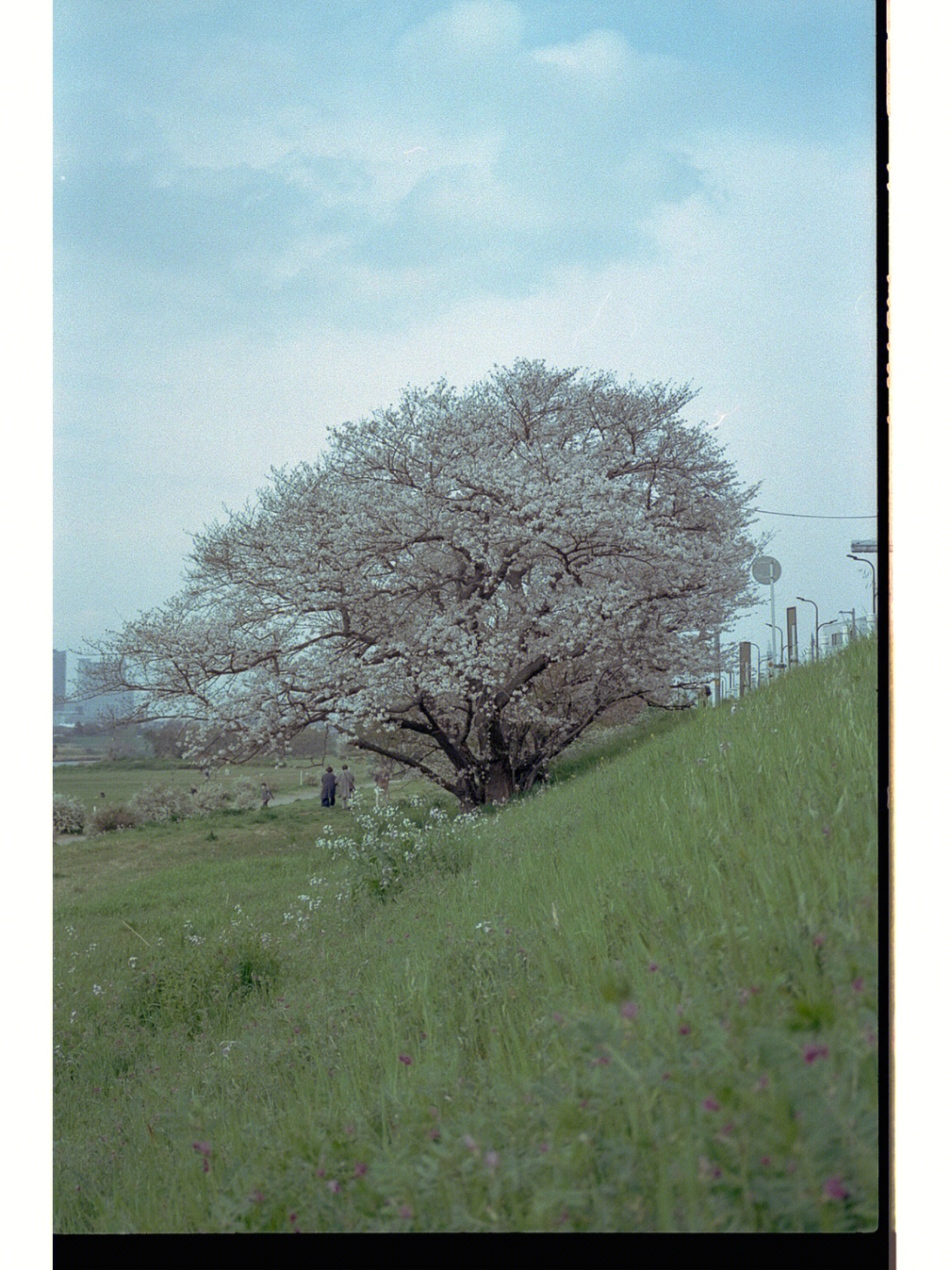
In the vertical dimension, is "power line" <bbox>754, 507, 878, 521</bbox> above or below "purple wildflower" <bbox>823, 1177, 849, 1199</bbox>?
above

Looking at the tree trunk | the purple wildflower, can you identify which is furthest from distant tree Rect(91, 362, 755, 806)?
the purple wildflower

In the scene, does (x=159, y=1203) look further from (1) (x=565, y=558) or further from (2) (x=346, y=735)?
(1) (x=565, y=558)

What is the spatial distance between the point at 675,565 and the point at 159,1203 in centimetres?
238

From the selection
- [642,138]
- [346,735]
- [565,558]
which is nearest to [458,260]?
[642,138]

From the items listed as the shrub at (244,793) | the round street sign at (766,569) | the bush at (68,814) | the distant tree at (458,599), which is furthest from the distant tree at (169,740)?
the round street sign at (766,569)

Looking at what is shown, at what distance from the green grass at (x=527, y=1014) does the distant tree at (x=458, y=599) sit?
57cm

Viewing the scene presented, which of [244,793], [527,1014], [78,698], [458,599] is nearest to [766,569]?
[458,599]

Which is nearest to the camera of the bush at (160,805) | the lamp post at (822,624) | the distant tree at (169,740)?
the lamp post at (822,624)

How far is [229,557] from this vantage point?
3.02 meters

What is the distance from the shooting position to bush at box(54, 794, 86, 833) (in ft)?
7.11

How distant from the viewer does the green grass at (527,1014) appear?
1.34m

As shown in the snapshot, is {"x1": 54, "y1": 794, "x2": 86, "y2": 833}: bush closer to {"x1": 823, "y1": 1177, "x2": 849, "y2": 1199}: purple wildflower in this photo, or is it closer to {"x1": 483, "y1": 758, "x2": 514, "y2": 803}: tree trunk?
{"x1": 483, "y1": 758, "x2": 514, "y2": 803}: tree trunk

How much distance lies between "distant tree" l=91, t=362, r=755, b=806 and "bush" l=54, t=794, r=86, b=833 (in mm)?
600

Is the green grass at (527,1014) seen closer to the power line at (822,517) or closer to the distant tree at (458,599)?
the power line at (822,517)
